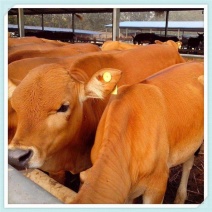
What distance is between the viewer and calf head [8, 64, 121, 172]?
1.69 meters

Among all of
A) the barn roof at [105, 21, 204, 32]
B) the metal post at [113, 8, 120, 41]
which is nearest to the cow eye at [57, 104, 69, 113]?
the metal post at [113, 8, 120, 41]

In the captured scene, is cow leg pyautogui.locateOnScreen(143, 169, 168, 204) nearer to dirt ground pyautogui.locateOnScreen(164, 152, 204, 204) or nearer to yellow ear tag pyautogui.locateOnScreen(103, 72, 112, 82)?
yellow ear tag pyautogui.locateOnScreen(103, 72, 112, 82)

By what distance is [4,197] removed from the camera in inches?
56.9

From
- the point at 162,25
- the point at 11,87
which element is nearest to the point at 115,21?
the point at 11,87

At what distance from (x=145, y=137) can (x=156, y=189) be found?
0.33 m

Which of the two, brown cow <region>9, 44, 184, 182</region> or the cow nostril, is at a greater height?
brown cow <region>9, 44, 184, 182</region>

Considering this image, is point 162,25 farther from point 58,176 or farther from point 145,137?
point 145,137

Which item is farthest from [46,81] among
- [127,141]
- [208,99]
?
[208,99]

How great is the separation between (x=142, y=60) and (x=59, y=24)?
580 inches

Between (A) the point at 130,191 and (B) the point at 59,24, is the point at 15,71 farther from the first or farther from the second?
(B) the point at 59,24

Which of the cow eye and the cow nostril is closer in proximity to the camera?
the cow nostril

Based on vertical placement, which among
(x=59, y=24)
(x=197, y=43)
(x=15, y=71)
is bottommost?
(x=15, y=71)

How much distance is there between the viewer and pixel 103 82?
1.78 metres

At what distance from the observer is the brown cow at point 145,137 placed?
4.73ft
